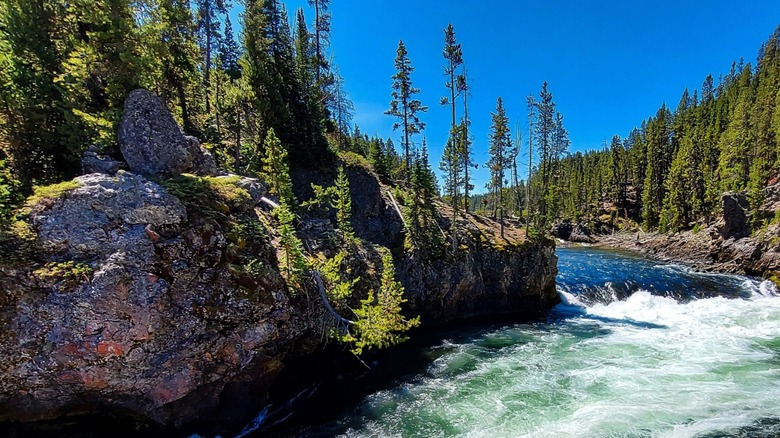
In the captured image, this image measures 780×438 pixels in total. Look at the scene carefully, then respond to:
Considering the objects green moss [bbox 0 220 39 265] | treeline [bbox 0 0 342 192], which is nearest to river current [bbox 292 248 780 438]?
green moss [bbox 0 220 39 265]

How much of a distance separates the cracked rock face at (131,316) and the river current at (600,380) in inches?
178

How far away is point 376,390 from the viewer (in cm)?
1408

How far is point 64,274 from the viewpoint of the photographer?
29.3ft

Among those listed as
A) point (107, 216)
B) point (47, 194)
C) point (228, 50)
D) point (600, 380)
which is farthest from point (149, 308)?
point (228, 50)

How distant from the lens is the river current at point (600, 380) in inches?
Result: 440

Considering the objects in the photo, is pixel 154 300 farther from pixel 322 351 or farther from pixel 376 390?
pixel 376 390

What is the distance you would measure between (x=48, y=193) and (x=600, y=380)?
835 inches

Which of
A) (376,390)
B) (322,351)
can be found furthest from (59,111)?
(376,390)

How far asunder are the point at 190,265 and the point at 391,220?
16.1 m

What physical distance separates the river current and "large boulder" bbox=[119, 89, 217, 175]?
11.5 metres

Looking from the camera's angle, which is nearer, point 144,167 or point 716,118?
point 144,167

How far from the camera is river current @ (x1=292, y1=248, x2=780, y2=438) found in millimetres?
11164

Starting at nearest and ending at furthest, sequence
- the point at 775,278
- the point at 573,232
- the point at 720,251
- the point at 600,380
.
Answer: the point at 600,380
the point at 775,278
the point at 720,251
the point at 573,232

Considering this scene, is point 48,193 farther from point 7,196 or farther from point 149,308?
point 149,308
